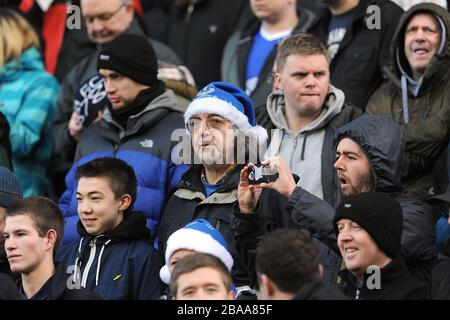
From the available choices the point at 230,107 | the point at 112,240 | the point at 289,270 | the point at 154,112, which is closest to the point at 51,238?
the point at 112,240

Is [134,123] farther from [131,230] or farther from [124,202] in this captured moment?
[131,230]

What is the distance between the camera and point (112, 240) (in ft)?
28.4

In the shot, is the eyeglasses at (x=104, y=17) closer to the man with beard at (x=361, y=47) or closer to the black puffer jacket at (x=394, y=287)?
the man with beard at (x=361, y=47)

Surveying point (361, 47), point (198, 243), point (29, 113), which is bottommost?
point (198, 243)

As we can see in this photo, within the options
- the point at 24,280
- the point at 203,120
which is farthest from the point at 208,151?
the point at 24,280

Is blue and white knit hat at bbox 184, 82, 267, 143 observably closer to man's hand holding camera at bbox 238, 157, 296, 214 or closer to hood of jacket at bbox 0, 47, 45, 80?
man's hand holding camera at bbox 238, 157, 296, 214

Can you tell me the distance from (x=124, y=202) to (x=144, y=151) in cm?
69

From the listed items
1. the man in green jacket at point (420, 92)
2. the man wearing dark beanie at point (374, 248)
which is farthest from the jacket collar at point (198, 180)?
the man in green jacket at point (420, 92)

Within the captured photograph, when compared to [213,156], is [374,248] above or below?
below

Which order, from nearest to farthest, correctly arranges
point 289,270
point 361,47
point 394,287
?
point 289,270
point 394,287
point 361,47

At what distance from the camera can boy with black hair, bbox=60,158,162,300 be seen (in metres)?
8.46

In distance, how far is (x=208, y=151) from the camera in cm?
874

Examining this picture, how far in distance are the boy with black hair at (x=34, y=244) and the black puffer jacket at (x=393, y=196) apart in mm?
1476

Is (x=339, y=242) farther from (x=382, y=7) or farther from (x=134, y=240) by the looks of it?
(x=382, y=7)
